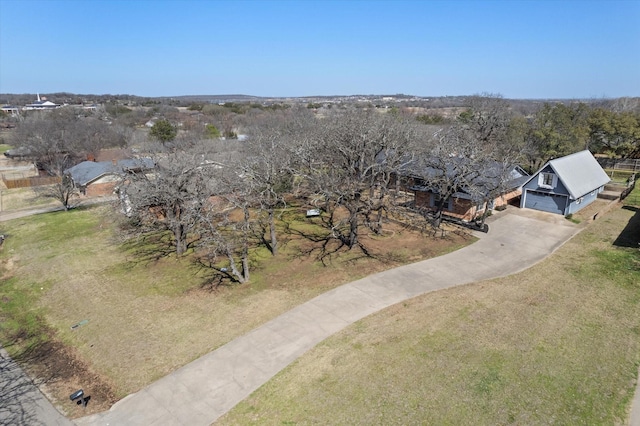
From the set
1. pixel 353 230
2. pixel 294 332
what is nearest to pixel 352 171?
pixel 353 230

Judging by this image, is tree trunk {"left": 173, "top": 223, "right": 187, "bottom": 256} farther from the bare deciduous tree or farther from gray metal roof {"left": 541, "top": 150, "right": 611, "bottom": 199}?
gray metal roof {"left": 541, "top": 150, "right": 611, "bottom": 199}

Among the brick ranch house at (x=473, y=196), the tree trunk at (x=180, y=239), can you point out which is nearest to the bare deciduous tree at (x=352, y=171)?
the brick ranch house at (x=473, y=196)

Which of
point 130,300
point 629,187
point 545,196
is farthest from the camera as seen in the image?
point 629,187

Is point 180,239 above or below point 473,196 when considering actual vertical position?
below

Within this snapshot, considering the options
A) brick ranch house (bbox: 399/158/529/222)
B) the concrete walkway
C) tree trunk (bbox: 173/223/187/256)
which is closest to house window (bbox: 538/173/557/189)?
brick ranch house (bbox: 399/158/529/222)

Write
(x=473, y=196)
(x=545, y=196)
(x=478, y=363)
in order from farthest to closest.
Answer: (x=545, y=196)
(x=473, y=196)
(x=478, y=363)

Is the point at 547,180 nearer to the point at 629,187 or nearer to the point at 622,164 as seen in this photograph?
the point at 629,187

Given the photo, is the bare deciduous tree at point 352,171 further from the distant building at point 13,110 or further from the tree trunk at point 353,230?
the distant building at point 13,110
